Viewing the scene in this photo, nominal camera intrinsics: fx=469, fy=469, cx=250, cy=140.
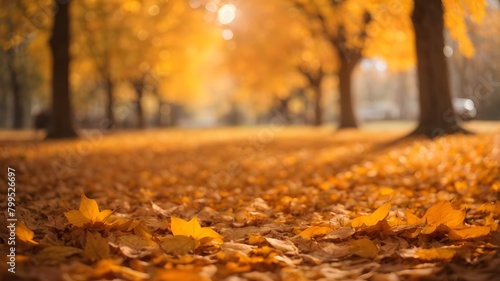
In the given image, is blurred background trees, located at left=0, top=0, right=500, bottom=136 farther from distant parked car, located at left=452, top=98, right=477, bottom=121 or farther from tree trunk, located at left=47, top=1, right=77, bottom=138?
distant parked car, located at left=452, top=98, right=477, bottom=121

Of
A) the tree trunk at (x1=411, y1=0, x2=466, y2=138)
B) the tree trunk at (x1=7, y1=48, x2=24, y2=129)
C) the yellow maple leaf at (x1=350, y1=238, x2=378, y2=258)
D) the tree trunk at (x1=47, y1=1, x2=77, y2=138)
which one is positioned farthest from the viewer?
the tree trunk at (x1=7, y1=48, x2=24, y2=129)

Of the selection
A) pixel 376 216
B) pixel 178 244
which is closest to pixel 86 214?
pixel 178 244

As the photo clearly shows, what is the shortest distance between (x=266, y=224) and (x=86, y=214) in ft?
3.84

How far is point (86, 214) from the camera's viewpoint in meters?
2.73

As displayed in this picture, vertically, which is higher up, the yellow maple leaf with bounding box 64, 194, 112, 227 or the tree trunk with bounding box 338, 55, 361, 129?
the tree trunk with bounding box 338, 55, 361, 129

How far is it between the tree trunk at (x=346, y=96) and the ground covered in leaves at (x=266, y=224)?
12396 millimetres

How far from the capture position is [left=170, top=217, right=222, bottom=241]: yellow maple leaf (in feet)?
8.53

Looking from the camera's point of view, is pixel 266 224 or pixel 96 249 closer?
pixel 96 249

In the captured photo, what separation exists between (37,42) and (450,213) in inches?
672

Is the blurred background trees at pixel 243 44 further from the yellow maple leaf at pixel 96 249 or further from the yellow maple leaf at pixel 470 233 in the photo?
the yellow maple leaf at pixel 96 249

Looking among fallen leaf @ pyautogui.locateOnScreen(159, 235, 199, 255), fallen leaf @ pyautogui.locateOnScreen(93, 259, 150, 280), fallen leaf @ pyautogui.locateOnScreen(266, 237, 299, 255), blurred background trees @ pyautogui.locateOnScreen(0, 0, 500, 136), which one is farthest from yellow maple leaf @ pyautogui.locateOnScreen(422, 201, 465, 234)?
blurred background trees @ pyautogui.locateOnScreen(0, 0, 500, 136)

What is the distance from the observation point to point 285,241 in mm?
2646

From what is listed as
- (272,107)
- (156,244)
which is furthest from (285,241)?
(272,107)

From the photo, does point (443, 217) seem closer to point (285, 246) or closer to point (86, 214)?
point (285, 246)
